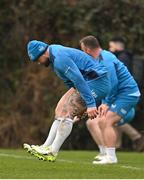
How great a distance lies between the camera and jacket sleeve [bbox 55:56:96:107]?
1054 centimetres

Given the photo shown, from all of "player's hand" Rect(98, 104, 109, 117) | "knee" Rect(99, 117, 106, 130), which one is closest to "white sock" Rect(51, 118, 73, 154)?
"player's hand" Rect(98, 104, 109, 117)

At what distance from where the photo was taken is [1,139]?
20.1 meters

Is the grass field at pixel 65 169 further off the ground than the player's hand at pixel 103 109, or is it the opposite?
the player's hand at pixel 103 109

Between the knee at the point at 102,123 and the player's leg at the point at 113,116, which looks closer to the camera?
the player's leg at the point at 113,116

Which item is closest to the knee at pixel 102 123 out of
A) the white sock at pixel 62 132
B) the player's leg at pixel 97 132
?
the player's leg at pixel 97 132

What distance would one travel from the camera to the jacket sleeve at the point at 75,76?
10.5 meters

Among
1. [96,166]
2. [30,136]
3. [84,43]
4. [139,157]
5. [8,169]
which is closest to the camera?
[8,169]

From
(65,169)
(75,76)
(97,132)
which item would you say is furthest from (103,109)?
(75,76)

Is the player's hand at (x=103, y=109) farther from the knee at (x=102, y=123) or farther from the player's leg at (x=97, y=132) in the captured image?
the player's leg at (x=97, y=132)

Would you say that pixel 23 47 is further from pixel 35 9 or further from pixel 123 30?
pixel 123 30

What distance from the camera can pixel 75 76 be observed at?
1053cm

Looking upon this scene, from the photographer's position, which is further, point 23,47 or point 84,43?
point 23,47

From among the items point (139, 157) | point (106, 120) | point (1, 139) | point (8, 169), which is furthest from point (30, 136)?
point (8, 169)

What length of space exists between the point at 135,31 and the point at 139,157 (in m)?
6.17
